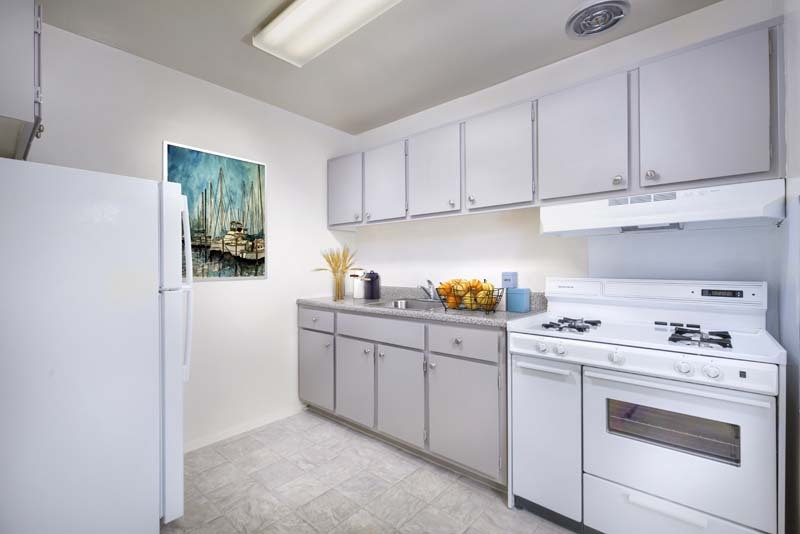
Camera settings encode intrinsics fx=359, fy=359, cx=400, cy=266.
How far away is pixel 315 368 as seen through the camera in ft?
9.61

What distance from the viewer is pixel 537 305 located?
2.41 m

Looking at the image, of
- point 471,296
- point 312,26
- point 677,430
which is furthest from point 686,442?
point 312,26

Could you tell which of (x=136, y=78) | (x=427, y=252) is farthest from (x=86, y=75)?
(x=427, y=252)

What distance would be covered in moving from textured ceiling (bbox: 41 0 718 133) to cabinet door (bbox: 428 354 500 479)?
1.85 metres

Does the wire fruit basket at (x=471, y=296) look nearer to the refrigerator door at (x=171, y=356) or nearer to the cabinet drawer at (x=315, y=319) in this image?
the cabinet drawer at (x=315, y=319)

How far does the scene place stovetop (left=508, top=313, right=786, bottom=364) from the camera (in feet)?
4.25

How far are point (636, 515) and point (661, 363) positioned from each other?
0.65m

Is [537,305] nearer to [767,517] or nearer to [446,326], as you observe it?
[446,326]

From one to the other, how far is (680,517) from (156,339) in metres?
2.23

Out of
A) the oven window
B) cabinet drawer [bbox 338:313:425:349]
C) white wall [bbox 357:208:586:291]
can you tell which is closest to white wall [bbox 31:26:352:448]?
white wall [bbox 357:208:586:291]

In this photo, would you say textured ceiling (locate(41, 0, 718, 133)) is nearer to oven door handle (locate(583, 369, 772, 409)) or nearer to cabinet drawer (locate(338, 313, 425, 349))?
cabinet drawer (locate(338, 313, 425, 349))

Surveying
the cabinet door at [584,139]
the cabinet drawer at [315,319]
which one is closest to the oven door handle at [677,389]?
the cabinet door at [584,139]

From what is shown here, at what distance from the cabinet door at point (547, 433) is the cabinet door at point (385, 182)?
1.53 metres

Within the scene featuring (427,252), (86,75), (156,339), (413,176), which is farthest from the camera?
(427,252)
